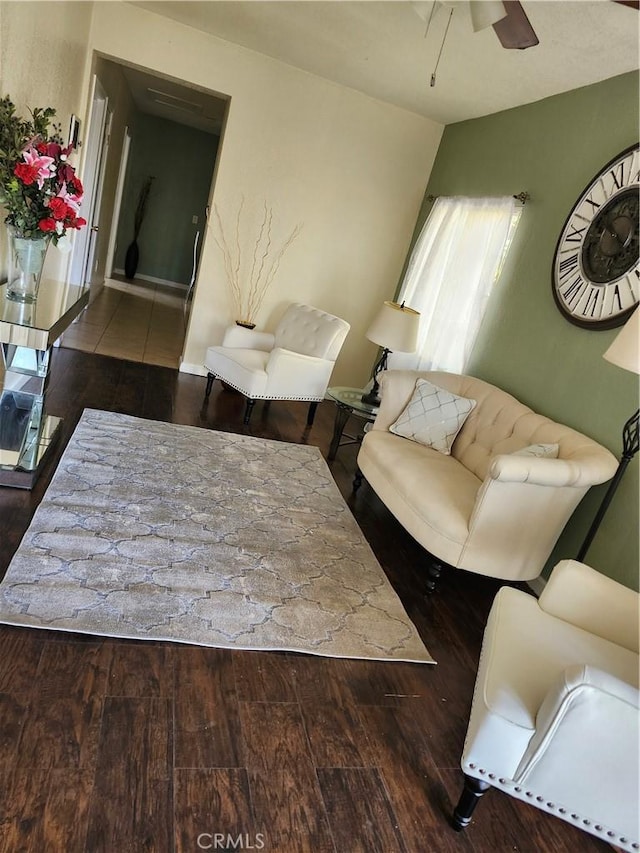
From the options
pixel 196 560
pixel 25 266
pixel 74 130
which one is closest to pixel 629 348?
pixel 196 560

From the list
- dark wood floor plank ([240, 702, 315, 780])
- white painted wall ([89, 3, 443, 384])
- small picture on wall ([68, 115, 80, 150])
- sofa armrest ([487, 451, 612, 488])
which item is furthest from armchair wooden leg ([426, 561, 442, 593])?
small picture on wall ([68, 115, 80, 150])

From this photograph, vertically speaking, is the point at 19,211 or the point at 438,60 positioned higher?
the point at 438,60

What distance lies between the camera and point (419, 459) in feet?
9.62

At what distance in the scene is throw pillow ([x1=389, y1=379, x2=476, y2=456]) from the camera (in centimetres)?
320

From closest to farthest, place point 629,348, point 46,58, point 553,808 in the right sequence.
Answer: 1. point 553,808
2. point 629,348
3. point 46,58

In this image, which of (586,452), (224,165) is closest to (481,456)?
(586,452)

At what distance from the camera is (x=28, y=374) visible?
2795 millimetres

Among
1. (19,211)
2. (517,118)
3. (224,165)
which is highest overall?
(517,118)

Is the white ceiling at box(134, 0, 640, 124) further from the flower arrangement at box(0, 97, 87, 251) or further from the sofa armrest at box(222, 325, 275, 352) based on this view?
the sofa armrest at box(222, 325, 275, 352)

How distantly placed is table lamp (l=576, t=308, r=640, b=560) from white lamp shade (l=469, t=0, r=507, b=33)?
1.18 m

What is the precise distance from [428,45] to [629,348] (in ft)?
7.72

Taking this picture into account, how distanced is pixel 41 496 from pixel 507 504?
2032mm

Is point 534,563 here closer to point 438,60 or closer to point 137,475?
point 137,475

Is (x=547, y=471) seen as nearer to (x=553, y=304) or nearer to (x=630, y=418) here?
(x=630, y=418)
